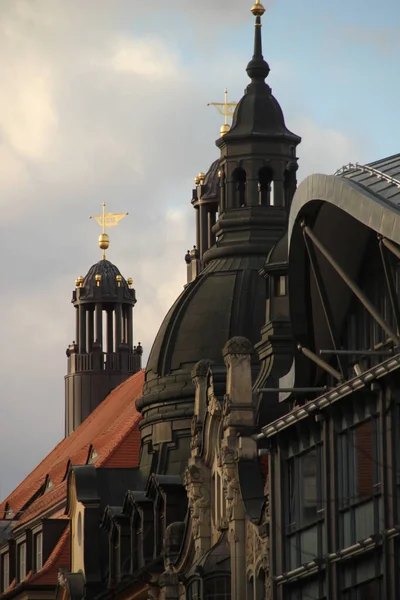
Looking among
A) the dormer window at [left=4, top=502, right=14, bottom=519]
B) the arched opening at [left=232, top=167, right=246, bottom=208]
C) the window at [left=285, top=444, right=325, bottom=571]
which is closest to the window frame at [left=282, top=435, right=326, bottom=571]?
the window at [left=285, top=444, right=325, bottom=571]

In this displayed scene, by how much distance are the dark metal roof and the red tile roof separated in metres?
39.1

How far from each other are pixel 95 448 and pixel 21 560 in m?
5.66

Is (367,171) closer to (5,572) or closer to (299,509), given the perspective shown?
(299,509)

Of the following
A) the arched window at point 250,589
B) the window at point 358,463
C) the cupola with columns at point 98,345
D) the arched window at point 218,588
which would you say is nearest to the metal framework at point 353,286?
the window at point 358,463

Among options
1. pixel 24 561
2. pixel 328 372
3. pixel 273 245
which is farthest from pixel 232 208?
pixel 328 372

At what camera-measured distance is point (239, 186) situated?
9719 centimetres

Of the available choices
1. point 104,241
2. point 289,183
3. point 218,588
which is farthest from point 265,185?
point 104,241

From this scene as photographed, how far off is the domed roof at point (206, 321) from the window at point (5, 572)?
17709 millimetres

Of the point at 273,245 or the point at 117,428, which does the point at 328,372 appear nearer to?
the point at 273,245

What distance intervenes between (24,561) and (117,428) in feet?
22.5

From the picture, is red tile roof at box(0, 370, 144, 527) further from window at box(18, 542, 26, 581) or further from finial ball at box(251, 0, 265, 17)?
finial ball at box(251, 0, 265, 17)

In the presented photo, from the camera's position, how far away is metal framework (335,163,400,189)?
61.6 meters

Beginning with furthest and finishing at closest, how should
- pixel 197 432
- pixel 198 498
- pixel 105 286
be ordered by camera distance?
1. pixel 105 286
2. pixel 197 432
3. pixel 198 498

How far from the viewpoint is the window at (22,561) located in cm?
10781
